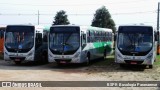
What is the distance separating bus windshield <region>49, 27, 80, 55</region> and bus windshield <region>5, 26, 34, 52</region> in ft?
5.63

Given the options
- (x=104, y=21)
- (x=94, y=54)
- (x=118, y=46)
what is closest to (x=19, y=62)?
(x=94, y=54)

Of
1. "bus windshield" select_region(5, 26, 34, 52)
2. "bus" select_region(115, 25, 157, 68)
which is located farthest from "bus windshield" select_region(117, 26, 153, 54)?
"bus windshield" select_region(5, 26, 34, 52)

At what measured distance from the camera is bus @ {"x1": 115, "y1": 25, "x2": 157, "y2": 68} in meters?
22.5

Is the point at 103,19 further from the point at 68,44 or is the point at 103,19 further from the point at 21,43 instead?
the point at 68,44

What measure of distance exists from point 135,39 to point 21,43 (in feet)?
24.5

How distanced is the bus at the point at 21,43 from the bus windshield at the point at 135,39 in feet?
18.8

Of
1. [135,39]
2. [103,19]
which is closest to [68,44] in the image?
[135,39]

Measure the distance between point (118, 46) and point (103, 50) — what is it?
8096 mm

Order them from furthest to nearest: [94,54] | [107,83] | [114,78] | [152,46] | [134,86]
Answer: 1. [94,54]
2. [152,46]
3. [114,78]
4. [107,83]
5. [134,86]

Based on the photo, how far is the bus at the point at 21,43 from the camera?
2483cm

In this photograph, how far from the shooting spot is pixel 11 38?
25156 millimetres

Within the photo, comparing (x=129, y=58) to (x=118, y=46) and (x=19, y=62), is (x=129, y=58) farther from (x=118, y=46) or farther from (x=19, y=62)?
(x=19, y=62)

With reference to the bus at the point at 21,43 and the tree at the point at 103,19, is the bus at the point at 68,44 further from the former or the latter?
the tree at the point at 103,19

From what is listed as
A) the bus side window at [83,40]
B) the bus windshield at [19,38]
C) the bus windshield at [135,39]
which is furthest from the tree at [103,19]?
the bus windshield at [135,39]
